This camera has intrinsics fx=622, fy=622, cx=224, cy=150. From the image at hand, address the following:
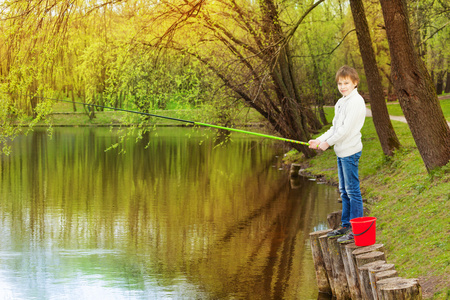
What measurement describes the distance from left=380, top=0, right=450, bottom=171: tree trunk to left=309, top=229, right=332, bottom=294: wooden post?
10.5 feet

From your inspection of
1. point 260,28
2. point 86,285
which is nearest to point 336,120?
point 86,285

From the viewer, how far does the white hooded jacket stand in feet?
20.6

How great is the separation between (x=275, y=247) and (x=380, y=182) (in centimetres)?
410

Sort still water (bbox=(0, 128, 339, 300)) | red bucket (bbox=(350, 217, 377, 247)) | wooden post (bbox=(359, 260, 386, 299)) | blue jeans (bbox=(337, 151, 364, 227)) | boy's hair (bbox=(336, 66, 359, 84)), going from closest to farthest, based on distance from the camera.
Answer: wooden post (bbox=(359, 260, 386, 299)) < red bucket (bbox=(350, 217, 377, 247)) < boy's hair (bbox=(336, 66, 359, 84)) < blue jeans (bbox=(337, 151, 364, 227)) < still water (bbox=(0, 128, 339, 300))

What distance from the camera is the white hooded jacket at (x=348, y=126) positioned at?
6293mm

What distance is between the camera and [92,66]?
67.4 feet

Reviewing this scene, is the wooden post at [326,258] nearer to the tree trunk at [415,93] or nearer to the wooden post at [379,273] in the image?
the wooden post at [379,273]

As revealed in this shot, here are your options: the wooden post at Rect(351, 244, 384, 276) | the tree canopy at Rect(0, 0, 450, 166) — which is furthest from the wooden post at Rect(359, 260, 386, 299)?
the tree canopy at Rect(0, 0, 450, 166)

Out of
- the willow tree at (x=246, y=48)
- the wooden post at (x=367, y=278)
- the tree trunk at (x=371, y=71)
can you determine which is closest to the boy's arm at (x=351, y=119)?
the wooden post at (x=367, y=278)

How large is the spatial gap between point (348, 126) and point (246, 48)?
10.7 meters

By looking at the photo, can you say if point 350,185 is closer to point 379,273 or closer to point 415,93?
point 379,273

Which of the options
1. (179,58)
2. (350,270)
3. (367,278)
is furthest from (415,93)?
(179,58)

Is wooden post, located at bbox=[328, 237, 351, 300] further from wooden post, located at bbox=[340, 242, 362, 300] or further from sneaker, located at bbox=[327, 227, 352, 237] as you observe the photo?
wooden post, located at bbox=[340, 242, 362, 300]

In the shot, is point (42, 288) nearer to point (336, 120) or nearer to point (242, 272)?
point (242, 272)
